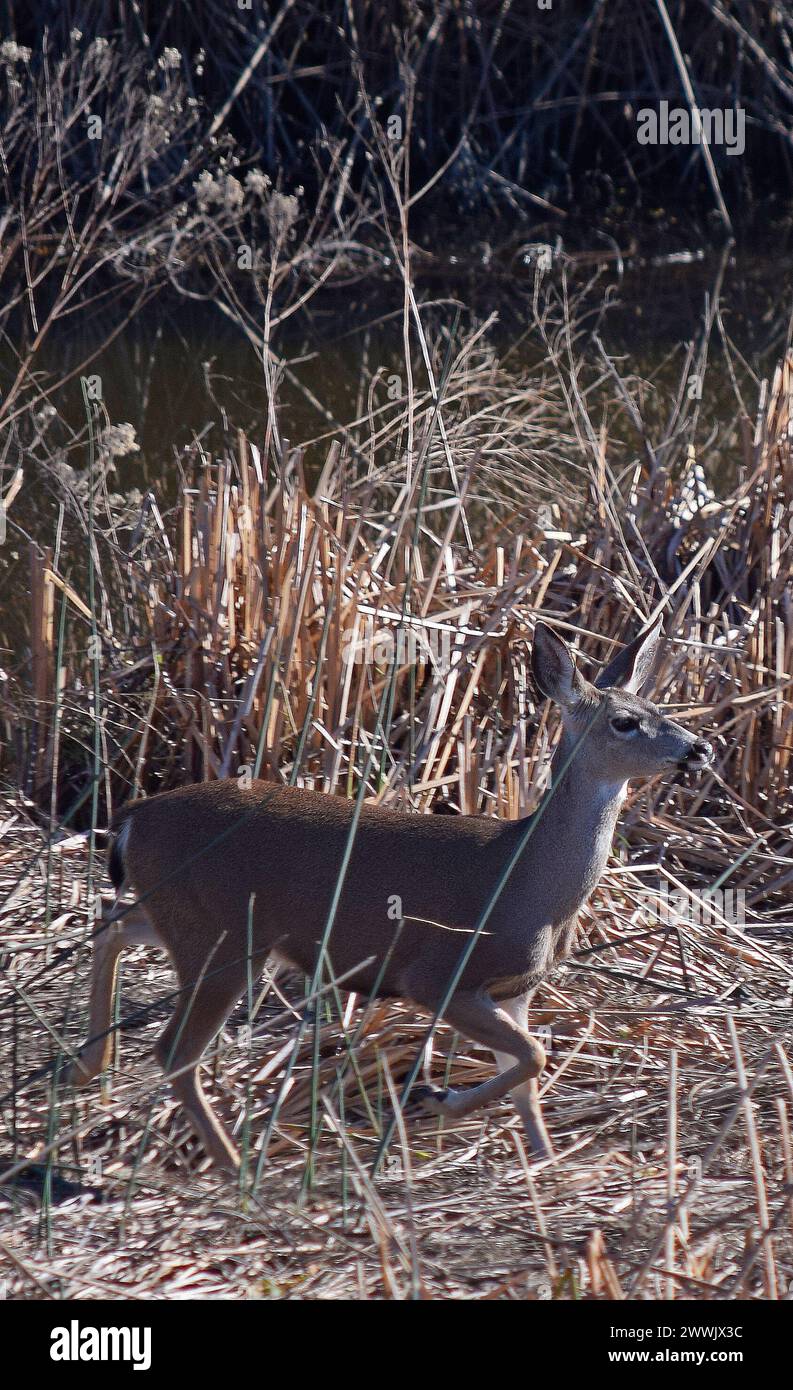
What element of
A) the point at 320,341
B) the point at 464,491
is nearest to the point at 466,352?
the point at 464,491

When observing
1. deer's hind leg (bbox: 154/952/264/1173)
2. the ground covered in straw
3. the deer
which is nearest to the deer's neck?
the deer

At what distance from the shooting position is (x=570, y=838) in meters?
3.67

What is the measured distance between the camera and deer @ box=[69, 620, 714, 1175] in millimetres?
3477

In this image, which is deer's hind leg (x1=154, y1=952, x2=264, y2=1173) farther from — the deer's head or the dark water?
the dark water

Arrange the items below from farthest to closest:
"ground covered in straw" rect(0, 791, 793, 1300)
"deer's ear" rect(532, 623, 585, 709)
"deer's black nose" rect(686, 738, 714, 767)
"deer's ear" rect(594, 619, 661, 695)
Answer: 1. "deer's ear" rect(594, 619, 661, 695)
2. "deer's ear" rect(532, 623, 585, 709)
3. "deer's black nose" rect(686, 738, 714, 767)
4. "ground covered in straw" rect(0, 791, 793, 1300)

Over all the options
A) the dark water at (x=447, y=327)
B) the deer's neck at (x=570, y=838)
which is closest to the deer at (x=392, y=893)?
the deer's neck at (x=570, y=838)

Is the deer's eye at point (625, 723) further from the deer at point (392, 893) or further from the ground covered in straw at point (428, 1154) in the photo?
the ground covered in straw at point (428, 1154)

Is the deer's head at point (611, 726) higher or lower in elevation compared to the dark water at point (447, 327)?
higher

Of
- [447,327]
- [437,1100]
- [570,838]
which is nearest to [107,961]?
[437,1100]

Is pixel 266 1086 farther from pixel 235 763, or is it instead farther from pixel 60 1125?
pixel 235 763

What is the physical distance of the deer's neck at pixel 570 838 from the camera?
3619mm

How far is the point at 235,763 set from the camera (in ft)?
15.9

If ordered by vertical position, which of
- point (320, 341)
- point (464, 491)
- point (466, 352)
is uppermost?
point (466, 352)

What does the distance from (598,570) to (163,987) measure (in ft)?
7.81
